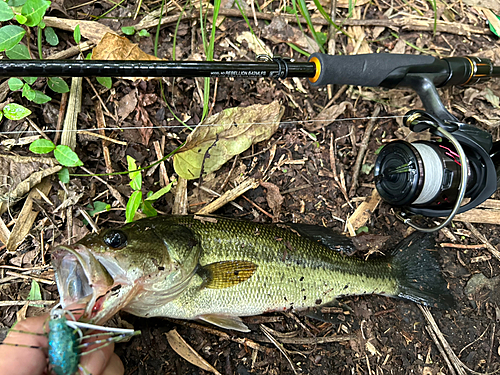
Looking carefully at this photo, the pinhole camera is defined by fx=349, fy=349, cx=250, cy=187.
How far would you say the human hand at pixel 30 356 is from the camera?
5.54 feet

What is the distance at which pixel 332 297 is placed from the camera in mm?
2711

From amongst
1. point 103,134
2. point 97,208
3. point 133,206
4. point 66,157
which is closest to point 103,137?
point 103,134

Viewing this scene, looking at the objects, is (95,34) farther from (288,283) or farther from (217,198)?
(288,283)

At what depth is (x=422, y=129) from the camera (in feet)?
8.59

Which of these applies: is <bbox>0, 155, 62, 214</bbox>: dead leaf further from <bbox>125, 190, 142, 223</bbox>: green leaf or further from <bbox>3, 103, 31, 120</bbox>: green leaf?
<bbox>125, 190, 142, 223</bbox>: green leaf

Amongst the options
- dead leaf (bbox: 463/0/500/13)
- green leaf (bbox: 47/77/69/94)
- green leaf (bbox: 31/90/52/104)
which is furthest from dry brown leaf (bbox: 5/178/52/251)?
dead leaf (bbox: 463/0/500/13)

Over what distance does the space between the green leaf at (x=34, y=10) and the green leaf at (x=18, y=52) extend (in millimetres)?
179

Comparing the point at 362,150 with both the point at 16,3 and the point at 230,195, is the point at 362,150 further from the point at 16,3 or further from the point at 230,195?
the point at 16,3

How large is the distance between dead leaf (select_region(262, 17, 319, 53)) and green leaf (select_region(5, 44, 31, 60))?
77.4 inches

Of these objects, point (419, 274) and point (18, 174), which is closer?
point (18, 174)

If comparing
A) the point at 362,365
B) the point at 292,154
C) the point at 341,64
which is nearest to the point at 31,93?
the point at 292,154

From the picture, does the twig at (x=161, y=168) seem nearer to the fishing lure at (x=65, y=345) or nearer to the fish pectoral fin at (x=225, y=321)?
the fish pectoral fin at (x=225, y=321)

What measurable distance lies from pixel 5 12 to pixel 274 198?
2475 mm

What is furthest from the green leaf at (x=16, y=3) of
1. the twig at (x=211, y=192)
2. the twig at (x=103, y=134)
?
the twig at (x=211, y=192)
